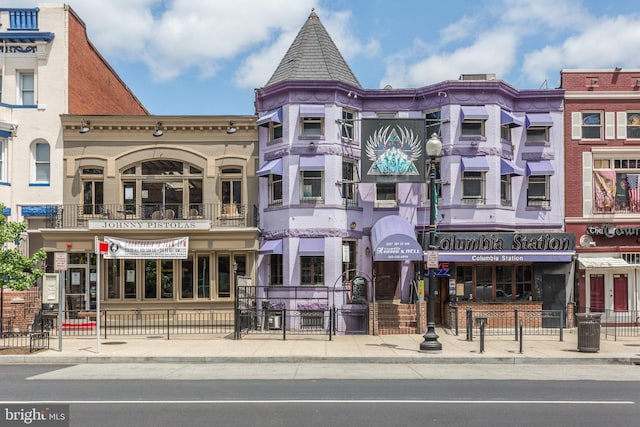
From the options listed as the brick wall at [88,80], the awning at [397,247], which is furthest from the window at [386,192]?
the brick wall at [88,80]

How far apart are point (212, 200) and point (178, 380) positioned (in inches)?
499

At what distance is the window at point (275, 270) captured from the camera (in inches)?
971

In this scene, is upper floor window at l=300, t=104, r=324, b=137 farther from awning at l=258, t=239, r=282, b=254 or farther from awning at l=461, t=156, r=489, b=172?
awning at l=461, t=156, r=489, b=172

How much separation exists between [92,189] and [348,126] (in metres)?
11.1

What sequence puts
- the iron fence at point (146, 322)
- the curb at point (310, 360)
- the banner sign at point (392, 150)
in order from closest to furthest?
the curb at point (310, 360) → the iron fence at point (146, 322) → the banner sign at point (392, 150)

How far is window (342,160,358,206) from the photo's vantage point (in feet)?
80.4

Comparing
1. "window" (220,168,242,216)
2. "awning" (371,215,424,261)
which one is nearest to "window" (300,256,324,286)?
"awning" (371,215,424,261)

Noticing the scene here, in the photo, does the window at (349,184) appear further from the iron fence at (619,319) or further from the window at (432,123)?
the iron fence at (619,319)

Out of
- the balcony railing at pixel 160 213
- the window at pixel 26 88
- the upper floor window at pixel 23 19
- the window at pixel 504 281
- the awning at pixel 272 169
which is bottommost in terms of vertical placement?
the window at pixel 504 281

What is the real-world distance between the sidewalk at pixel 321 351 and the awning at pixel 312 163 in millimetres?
6693

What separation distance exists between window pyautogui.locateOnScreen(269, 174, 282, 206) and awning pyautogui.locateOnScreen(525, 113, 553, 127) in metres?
10.6

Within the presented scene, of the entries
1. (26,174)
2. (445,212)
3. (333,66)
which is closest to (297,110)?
(333,66)

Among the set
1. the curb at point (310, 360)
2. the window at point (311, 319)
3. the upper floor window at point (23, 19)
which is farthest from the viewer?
the upper floor window at point (23, 19)

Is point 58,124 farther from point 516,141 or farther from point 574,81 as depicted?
point 574,81
